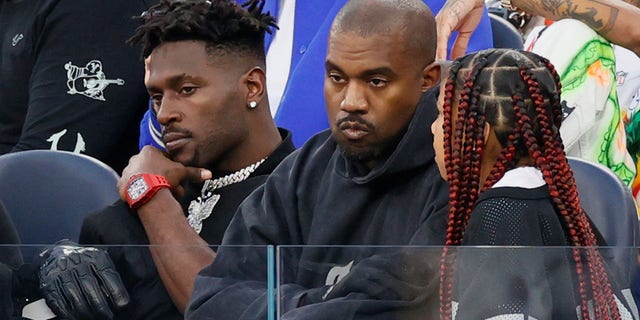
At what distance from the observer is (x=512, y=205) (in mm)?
2889

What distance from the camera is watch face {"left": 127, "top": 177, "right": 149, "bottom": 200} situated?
13.7ft

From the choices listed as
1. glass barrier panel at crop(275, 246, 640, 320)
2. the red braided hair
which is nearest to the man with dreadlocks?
the red braided hair

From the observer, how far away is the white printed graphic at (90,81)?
16.8 ft

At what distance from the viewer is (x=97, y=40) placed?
5.20 m

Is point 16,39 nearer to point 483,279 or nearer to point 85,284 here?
point 85,284

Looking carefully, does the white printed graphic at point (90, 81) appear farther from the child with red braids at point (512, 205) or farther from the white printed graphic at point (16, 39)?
the child with red braids at point (512, 205)

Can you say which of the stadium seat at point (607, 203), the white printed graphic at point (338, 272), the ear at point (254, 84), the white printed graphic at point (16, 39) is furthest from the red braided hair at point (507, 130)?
the white printed graphic at point (16, 39)

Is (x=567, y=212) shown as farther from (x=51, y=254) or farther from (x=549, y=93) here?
(x=51, y=254)

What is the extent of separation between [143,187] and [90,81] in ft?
3.52

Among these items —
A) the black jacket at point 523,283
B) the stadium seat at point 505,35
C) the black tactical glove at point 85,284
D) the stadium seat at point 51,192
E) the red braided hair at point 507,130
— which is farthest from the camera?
the stadium seat at point 505,35

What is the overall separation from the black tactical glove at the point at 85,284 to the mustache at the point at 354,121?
2.24 ft

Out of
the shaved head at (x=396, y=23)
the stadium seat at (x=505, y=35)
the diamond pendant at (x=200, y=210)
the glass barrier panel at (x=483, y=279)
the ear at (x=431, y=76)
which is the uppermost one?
the shaved head at (x=396, y=23)

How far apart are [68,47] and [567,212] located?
2.74m

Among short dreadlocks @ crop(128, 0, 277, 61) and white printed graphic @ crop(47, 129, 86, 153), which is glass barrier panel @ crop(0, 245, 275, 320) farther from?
white printed graphic @ crop(47, 129, 86, 153)
